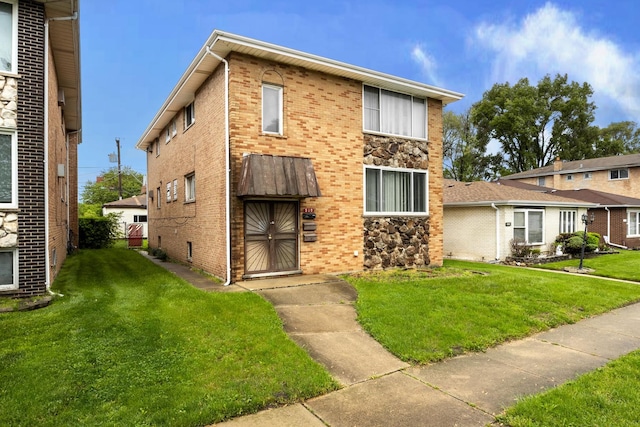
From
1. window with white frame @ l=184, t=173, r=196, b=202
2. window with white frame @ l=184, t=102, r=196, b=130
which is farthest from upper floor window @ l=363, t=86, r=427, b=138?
window with white frame @ l=184, t=173, r=196, b=202

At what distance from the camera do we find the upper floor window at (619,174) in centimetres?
2796

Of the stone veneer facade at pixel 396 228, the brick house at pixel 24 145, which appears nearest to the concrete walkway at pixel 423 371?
the stone veneer facade at pixel 396 228

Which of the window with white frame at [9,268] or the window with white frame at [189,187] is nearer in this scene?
the window with white frame at [9,268]

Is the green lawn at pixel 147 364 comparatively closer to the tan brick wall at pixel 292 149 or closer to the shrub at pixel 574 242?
the tan brick wall at pixel 292 149

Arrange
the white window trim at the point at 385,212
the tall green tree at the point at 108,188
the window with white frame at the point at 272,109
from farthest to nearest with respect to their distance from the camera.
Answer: the tall green tree at the point at 108,188 → the white window trim at the point at 385,212 → the window with white frame at the point at 272,109

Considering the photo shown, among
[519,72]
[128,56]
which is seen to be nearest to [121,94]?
[128,56]

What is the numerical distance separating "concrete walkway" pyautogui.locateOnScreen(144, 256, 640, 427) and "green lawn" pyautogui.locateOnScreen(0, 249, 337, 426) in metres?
0.29

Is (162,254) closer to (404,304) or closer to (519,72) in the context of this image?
(404,304)

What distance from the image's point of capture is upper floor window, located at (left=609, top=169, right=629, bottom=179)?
27956 mm

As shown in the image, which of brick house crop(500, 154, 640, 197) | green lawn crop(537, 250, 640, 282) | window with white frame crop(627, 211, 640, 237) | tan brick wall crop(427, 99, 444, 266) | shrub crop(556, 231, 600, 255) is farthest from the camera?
brick house crop(500, 154, 640, 197)

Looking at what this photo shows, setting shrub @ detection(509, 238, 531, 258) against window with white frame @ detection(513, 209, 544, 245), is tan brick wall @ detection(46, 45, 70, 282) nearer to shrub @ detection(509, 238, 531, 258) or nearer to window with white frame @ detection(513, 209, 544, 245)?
shrub @ detection(509, 238, 531, 258)

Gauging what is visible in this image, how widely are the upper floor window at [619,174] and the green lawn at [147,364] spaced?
32406 millimetres

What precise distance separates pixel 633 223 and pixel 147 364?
25947mm

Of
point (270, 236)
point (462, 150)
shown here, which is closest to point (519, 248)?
point (270, 236)
